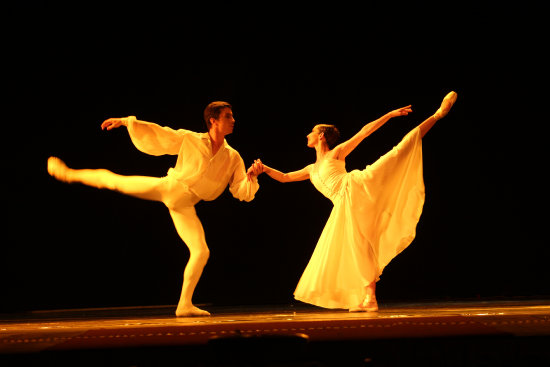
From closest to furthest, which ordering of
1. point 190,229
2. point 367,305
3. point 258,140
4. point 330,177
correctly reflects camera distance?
1. point 367,305
2. point 190,229
3. point 330,177
4. point 258,140

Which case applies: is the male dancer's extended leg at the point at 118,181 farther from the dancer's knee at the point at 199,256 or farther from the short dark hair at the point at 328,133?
the short dark hair at the point at 328,133

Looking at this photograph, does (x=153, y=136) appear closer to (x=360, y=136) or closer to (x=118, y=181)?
(x=118, y=181)

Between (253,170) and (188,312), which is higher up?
(253,170)

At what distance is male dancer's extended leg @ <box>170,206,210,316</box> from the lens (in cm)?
450

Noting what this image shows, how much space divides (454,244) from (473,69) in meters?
1.42

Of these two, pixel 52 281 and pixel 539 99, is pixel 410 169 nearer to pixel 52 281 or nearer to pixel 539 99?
pixel 539 99

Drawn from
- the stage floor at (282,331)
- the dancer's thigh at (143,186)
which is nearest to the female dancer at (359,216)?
the stage floor at (282,331)

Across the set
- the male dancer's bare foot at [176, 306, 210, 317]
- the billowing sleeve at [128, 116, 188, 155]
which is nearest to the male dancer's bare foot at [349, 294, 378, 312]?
the male dancer's bare foot at [176, 306, 210, 317]

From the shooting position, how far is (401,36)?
5957 millimetres

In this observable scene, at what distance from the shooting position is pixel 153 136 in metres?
4.57

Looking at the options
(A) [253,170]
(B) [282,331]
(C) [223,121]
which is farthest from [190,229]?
(B) [282,331]

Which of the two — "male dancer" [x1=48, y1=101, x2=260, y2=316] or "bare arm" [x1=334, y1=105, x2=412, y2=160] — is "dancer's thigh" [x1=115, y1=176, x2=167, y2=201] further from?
"bare arm" [x1=334, y1=105, x2=412, y2=160]

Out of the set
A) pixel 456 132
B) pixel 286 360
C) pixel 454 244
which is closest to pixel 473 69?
pixel 456 132

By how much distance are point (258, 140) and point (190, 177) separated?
4.53 feet
